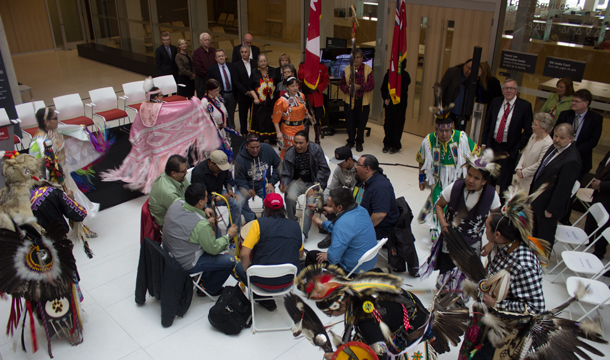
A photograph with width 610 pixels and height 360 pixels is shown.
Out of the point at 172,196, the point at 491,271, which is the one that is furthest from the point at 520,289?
the point at 172,196

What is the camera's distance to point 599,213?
4316 millimetres

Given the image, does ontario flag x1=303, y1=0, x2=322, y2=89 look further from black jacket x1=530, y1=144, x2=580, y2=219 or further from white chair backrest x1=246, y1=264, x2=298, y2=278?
white chair backrest x1=246, y1=264, x2=298, y2=278

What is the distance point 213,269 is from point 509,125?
3.97 meters

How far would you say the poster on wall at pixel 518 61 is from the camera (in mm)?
6184

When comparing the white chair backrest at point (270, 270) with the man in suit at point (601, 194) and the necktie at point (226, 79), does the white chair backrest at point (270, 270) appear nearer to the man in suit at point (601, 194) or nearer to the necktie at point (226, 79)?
the man in suit at point (601, 194)

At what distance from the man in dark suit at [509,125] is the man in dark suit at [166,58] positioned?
5971 mm

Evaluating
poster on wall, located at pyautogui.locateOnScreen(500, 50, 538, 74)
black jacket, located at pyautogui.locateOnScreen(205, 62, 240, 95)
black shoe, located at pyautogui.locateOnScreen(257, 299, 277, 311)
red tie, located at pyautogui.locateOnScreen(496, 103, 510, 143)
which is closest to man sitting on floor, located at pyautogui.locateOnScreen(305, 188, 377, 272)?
black shoe, located at pyautogui.locateOnScreen(257, 299, 277, 311)

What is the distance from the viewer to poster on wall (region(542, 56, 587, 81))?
5.83 metres

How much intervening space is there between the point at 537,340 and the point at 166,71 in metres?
8.06

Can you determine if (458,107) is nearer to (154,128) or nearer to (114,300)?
(154,128)

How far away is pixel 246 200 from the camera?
→ 5.01 meters

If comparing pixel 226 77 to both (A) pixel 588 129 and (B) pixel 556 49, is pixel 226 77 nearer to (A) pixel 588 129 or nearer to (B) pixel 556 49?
(B) pixel 556 49

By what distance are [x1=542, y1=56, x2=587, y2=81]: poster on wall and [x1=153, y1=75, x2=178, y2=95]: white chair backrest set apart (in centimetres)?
604

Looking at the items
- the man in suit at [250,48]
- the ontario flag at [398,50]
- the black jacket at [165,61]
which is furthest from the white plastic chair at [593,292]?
the black jacket at [165,61]
